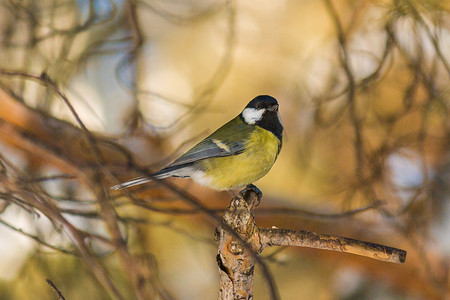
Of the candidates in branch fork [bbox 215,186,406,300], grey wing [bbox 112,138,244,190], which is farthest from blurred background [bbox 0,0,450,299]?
branch fork [bbox 215,186,406,300]

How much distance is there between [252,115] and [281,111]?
1.42ft

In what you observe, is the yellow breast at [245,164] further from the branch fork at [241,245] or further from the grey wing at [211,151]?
the branch fork at [241,245]

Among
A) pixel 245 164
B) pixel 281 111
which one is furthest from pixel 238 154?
pixel 281 111

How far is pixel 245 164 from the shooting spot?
75cm

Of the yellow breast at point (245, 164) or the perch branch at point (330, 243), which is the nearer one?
the perch branch at point (330, 243)

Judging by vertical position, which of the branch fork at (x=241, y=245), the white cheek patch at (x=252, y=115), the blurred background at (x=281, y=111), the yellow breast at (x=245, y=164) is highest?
the blurred background at (x=281, y=111)

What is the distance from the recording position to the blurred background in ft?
3.65

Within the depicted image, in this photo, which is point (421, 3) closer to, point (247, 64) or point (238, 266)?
point (247, 64)

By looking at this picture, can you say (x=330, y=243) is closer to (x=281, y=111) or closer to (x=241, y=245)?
(x=241, y=245)

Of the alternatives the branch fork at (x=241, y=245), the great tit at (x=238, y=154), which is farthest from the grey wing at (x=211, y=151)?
the branch fork at (x=241, y=245)

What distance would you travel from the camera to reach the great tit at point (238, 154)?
754mm

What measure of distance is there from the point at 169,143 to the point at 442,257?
826 mm

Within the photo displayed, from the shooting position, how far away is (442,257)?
112cm

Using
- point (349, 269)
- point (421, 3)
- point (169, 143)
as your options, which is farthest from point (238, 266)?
point (421, 3)
